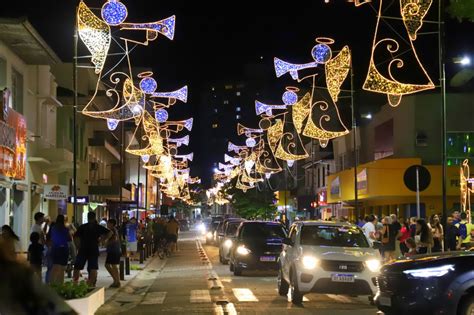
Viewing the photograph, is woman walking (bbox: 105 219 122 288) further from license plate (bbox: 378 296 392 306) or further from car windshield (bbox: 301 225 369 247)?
license plate (bbox: 378 296 392 306)

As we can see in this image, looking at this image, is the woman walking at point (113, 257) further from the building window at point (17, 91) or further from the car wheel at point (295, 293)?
the building window at point (17, 91)

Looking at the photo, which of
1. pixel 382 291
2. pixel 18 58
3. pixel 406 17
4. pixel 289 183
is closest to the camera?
pixel 382 291

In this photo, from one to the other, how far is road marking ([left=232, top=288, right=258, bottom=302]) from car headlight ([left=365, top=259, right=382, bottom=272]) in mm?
2583

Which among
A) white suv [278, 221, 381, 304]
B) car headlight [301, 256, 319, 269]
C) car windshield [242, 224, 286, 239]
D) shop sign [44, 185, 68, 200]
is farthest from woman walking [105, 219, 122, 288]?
car windshield [242, 224, 286, 239]

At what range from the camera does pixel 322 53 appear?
21422 mm

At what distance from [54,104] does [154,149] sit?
18.8 ft

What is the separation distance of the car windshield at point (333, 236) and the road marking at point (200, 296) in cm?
251

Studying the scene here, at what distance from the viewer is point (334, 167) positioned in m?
54.4

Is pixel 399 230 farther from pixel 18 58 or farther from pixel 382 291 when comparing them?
pixel 18 58

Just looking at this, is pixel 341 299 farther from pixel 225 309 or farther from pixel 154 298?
pixel 154 298

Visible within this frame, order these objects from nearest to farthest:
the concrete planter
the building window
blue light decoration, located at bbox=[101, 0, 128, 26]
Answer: the concrete planter < blue light decoration, located at bbox=[101, 0, 128, 26] < the building window

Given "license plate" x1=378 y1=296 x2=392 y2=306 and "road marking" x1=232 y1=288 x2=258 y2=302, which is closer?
"license plate" x1=378 y1=296 x2=392 y2=306

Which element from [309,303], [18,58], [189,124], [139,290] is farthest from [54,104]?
[309,303]

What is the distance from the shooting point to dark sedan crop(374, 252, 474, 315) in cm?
980
